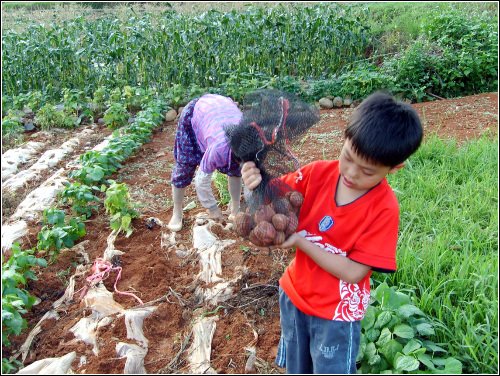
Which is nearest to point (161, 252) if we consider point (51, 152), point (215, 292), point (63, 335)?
point (215, 292)

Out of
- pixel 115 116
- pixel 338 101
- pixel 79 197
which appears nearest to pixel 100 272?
pixel 79 197

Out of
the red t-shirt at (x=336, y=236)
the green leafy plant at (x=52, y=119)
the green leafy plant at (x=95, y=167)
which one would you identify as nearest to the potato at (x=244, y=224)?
the red t-shirt at (x=336, y=236)

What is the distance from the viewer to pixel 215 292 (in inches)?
102

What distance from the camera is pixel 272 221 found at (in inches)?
58.2

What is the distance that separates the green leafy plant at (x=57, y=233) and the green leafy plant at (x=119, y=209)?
0.86ft

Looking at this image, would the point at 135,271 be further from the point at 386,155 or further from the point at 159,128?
the point at 159,128

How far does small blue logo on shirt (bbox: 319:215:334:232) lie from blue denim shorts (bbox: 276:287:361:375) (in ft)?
1.18

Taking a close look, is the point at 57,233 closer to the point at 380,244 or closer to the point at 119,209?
the point at 119,209

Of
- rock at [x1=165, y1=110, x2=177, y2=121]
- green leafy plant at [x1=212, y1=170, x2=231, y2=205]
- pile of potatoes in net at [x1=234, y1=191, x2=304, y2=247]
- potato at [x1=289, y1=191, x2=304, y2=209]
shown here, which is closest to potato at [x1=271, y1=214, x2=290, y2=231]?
pile of potatoes in net at [x1=234, y1=191, x2=304, y2=247]

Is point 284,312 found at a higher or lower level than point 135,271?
higher

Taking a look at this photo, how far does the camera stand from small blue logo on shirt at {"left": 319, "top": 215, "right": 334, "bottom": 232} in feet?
5.14

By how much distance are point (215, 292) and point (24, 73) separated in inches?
259

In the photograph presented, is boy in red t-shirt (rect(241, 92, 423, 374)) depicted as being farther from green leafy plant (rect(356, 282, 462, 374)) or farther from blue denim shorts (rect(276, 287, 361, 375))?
green leafy plant (rect(356, 282, 462, 374))

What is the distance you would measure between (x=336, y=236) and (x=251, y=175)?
41 cm
